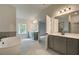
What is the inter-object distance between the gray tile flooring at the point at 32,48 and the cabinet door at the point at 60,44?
22 centimetres

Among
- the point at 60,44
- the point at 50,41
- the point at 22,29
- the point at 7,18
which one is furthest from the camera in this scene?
the point at 50,41

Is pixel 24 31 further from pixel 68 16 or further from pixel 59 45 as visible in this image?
pixel 68 16

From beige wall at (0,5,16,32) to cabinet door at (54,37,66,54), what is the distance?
104 centimetres

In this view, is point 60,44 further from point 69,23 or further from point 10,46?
point 10,46

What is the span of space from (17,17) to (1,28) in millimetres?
400

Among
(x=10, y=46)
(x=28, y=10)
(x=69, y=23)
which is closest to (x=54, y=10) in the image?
(x=69, y=23)

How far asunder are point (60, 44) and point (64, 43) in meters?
0.13

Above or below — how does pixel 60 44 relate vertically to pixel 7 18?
below

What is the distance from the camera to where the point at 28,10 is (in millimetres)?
2408

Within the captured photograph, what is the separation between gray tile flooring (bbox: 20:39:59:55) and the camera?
2.29m

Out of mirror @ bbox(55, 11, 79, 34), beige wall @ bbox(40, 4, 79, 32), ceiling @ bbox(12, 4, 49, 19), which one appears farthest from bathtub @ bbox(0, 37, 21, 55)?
mirror @ bbox(55, 11, 79, 34)

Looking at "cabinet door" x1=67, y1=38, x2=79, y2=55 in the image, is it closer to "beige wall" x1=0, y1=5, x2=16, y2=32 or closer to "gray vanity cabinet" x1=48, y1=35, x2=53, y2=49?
"gray vanity cabinet" x1=48, y1=35, x2=53, y2=49

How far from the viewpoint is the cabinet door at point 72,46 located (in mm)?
2285
